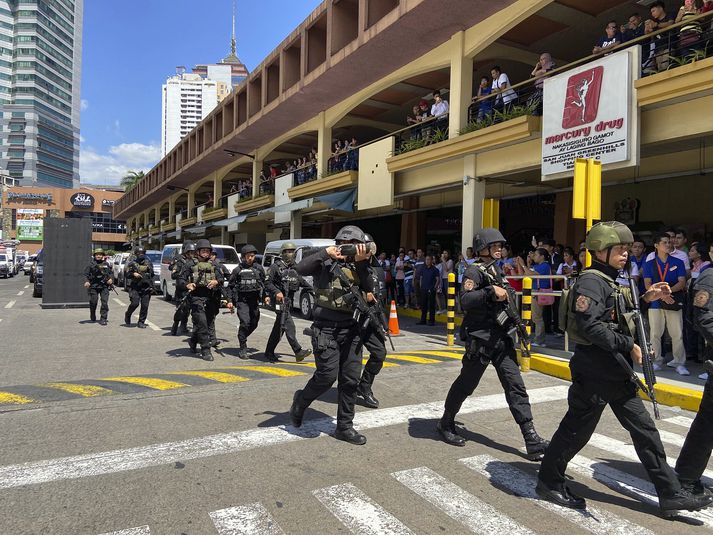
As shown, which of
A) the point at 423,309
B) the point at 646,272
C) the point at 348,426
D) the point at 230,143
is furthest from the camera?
the point at 230,143

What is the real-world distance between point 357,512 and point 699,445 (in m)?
2.35

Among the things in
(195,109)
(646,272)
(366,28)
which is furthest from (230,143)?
(195,109)

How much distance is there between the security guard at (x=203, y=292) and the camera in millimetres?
8133

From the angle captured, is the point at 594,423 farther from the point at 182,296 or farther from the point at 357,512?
the point at 182,296

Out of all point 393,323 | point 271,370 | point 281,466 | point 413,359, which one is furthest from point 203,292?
point 281,466

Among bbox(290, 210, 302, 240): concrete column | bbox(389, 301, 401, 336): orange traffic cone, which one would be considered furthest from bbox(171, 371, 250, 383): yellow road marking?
bbox(290, 210, 302, 240): concrete column

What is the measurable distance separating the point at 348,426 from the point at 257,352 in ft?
15.5

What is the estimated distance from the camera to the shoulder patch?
132 inches

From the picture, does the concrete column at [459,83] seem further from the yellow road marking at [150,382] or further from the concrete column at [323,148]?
the yellow road marking at [150,382]

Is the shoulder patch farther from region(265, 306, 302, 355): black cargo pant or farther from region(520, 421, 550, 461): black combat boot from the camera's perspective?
region(265, 306, 302, 355): black cargo pant

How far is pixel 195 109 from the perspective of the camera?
19238 centimetres

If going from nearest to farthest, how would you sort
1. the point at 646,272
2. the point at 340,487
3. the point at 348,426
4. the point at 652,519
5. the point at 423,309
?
the point at 652,519 < the point at 340,487 < the point at 348,426 < the point at 646,272 < the point at 423,309

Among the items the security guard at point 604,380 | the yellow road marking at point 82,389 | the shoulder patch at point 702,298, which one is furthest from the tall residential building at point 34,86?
the shoulder patch at point 702,298

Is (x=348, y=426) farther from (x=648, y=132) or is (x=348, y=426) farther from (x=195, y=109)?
(x=195, y=109)
